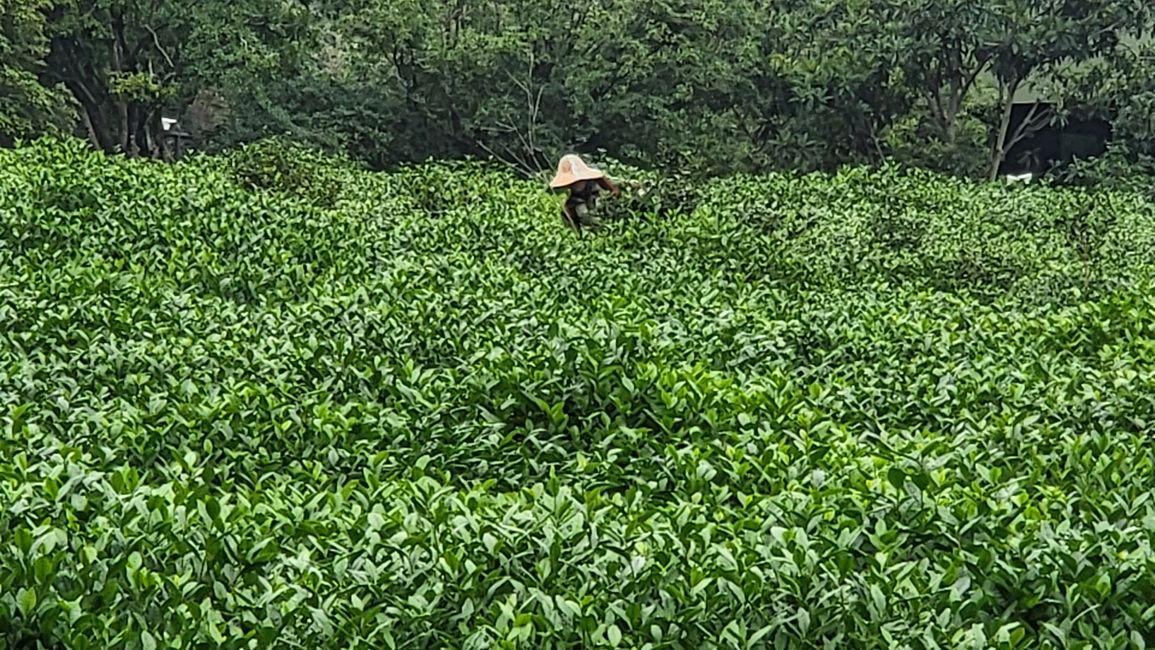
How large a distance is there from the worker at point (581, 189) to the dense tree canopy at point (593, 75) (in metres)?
4.77

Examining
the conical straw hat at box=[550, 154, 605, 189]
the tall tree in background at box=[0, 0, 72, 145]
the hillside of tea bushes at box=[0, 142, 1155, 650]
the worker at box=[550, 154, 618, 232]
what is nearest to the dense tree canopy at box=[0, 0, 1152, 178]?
the tall tree in background at box=[0, 0, 72, 145]

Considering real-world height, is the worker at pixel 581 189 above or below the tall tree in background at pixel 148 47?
above

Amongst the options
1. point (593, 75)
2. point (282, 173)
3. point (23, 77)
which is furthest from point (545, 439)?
point (593, 75)

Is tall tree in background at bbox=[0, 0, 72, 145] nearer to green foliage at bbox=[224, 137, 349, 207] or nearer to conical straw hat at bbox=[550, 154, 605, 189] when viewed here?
green foliage at bbox=[224, 137, 349, 207]

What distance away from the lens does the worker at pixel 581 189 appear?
392 inches

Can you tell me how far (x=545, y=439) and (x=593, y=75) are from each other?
12.5m

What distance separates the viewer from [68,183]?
7.73 metres

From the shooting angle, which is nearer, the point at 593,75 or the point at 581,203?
the point at 581,203

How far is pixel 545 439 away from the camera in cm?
393

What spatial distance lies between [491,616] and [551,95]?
14245 mm

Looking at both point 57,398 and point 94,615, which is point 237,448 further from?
point 94,615

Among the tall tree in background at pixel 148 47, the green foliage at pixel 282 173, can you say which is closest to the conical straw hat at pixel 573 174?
the green foliage at pixel 282 173

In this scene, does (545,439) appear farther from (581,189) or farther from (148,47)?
(148,47)

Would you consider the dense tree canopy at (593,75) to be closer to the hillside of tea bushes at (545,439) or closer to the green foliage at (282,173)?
the green foliage at (282,173)
